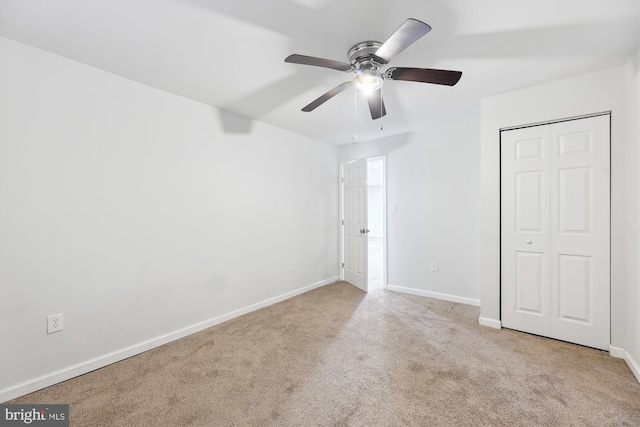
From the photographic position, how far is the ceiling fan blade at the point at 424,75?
64.0 inches

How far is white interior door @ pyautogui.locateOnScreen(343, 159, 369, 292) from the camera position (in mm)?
4027

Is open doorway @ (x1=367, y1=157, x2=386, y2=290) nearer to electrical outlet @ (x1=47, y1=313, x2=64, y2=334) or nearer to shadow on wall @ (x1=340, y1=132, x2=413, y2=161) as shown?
shadow on wall @ (x1=340, y1=132, x2=413, y2=161)

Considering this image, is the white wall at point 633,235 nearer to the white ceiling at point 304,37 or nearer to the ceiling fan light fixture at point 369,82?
the white ceiling at point 304,37

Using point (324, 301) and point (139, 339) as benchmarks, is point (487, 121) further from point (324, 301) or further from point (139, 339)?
point (139, 339)

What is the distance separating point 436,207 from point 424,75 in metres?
2.30

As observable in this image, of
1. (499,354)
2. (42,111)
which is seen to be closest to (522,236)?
(499,354)

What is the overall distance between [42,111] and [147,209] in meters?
0.94

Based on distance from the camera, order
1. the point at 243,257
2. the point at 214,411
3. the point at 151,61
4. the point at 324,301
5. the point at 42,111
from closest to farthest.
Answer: the point at 214,411
the point at 42,111
the point at 151,61
the point at 243,257
the point at 324,301

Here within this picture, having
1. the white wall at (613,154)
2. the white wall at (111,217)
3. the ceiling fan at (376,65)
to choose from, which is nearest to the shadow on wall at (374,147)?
the white wall at (613,154)

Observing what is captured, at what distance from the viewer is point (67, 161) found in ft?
6.44

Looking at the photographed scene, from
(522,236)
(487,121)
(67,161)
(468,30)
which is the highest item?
(468,30)

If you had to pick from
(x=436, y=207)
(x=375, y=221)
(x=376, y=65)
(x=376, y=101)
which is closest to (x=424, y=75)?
(x=376, y=65)

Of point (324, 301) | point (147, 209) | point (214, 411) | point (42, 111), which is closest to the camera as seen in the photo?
point (214, 411)

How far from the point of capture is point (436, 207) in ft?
11.9
